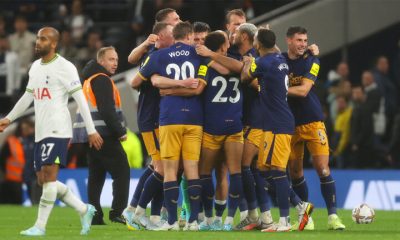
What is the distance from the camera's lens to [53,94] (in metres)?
13.4

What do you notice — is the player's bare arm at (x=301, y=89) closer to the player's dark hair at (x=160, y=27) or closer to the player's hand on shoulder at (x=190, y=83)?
the player's hand on shoulder at (x=190, y=83)

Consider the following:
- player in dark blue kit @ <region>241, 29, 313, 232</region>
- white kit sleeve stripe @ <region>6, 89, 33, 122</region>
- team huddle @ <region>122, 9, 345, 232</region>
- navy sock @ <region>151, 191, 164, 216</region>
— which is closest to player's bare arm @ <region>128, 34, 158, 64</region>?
team huddle @ <region>122, 9, 345, 232</region>

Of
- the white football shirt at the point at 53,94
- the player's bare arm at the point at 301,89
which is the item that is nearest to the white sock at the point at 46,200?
the white football shirt at the point at 53,94

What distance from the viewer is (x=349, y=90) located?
2267 cm

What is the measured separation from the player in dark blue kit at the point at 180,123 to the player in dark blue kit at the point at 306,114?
126 centimetres

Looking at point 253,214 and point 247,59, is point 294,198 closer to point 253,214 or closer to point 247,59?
point 253,214

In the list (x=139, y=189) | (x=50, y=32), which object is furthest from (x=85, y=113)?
(x=139, y=189)

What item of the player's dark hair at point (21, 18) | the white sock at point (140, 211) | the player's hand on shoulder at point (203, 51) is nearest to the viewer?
the player's hand on shoulder at point (203, 51)

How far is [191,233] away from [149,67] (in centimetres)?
209

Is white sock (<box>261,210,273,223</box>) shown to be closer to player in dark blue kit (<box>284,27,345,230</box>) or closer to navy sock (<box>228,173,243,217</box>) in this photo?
navy sock (<box>228,173,243,217</box>)

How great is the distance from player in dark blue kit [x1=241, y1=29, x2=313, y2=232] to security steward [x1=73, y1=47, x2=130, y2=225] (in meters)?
2.33

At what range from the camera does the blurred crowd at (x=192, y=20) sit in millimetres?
22000

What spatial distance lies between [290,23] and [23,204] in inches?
249

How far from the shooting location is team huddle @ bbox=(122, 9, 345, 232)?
1414 cm
